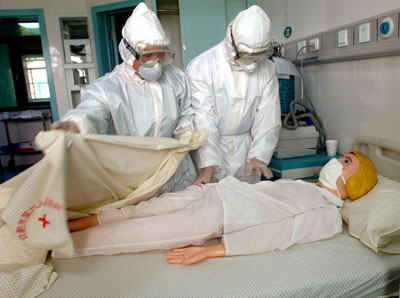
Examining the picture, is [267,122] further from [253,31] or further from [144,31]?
[144,31]

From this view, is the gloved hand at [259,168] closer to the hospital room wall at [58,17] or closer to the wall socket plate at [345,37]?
the wall socket plate at [345,37]

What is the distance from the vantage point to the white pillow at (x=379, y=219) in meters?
1.30

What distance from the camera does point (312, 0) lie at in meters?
2.40

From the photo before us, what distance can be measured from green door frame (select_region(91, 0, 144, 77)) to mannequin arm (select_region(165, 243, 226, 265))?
336cm

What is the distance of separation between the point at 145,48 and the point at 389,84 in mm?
1412

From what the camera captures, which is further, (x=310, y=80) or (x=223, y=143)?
(x=310, y=80)

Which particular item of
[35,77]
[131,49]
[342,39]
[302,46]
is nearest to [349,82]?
[342,39]

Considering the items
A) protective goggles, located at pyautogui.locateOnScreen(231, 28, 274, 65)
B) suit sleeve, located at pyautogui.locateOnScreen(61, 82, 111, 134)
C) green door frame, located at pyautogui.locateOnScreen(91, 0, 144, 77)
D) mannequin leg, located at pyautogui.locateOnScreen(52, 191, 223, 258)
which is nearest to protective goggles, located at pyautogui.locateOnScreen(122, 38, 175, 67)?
suit sleeve, located at pyautogui.locateOnScreen(61, 82, 111, 134)

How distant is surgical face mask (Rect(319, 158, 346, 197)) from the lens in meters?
1.70

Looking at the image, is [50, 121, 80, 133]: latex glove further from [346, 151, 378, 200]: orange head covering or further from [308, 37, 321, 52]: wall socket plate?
[308, 37, 321, 52]: wall socket plate

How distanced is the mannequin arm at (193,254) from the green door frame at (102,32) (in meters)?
3.36

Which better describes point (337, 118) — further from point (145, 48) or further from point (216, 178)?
point (145, 48)

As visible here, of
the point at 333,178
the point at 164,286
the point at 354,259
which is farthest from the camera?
the point at 333,178

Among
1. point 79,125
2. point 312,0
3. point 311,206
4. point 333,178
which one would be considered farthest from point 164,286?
point 312,0
